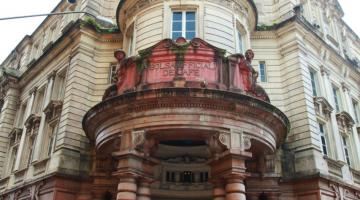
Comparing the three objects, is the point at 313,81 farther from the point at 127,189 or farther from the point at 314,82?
the point at 127,189

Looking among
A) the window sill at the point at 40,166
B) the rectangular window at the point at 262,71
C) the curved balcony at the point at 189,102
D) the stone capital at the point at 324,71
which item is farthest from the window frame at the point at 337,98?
the window sill at the point at 40,166

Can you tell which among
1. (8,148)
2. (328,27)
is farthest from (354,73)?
(8,148)

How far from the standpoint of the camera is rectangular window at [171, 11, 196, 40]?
620 inches

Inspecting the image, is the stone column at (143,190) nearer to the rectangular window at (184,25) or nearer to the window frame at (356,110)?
the rectangular window at (184,25)

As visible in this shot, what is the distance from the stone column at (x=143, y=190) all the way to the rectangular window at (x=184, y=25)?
6.58 m

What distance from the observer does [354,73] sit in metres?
24.2

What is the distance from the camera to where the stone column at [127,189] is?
11.2m

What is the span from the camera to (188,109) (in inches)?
480

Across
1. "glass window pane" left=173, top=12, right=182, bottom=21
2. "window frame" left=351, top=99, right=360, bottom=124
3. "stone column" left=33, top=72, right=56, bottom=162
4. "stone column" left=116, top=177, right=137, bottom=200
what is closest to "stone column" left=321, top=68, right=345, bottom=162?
"window frame" left=351, top=99, right=360, bottom=124

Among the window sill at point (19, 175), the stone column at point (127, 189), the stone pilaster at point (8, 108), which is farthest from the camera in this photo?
the stone pilaster at point (8, 108)

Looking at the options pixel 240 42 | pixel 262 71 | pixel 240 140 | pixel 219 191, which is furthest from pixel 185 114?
pixel 262 71

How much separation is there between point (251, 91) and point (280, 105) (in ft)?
14.9

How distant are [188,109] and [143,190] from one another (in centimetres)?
298

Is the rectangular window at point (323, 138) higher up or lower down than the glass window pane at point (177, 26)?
lower down
